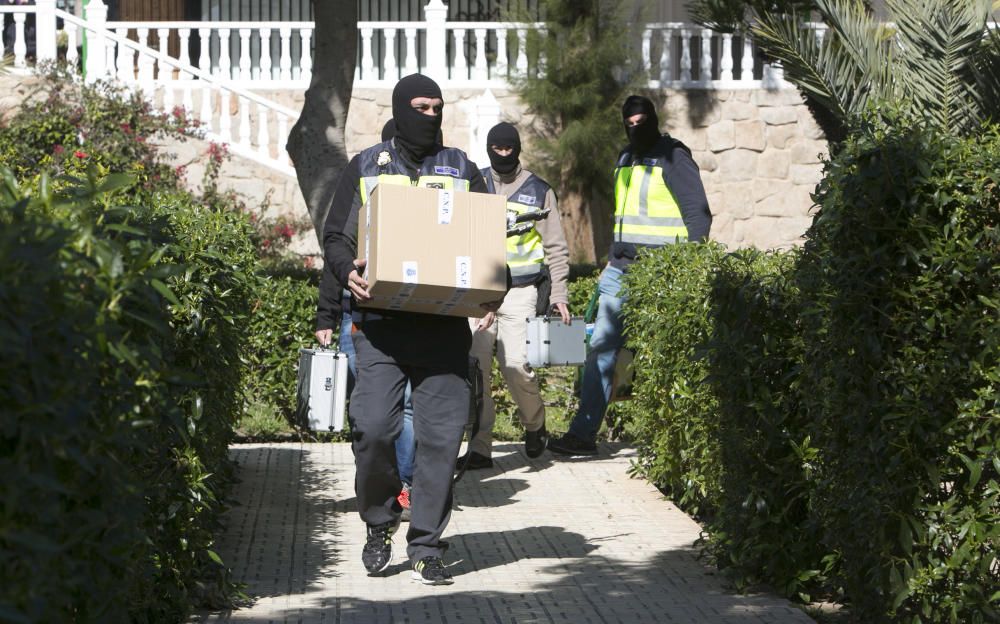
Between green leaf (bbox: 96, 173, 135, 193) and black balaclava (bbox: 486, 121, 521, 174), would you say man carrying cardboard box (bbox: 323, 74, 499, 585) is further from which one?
black balaclava (bbox: 486, 121, 521, 174)

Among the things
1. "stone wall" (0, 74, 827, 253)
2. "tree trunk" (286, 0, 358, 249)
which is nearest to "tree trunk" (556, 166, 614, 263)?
"stone wall" (0, 74, 827, 253)

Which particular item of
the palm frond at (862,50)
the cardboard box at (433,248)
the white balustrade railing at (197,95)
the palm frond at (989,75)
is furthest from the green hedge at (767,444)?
the white balustrade railing at (197,95)

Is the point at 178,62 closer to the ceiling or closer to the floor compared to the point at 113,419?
closer to the ceiling

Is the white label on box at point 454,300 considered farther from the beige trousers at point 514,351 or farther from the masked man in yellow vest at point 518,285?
the beige trousers at point 514,351

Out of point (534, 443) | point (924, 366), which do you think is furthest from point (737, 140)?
point (924, 366)

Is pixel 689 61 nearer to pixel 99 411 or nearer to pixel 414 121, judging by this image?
pixel 414 121

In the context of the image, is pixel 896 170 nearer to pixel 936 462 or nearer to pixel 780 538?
pixel 936 462

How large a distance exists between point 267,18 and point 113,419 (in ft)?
61.8

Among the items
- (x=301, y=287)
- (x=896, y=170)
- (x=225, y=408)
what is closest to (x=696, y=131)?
(x=301, y=287)

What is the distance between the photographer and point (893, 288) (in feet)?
14.7

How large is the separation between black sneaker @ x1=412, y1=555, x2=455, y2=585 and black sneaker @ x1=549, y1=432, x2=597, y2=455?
3.35 meters

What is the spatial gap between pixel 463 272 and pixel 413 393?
681 millimetres

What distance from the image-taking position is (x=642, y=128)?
29.4ft

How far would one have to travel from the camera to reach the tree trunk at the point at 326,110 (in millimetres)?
11234
